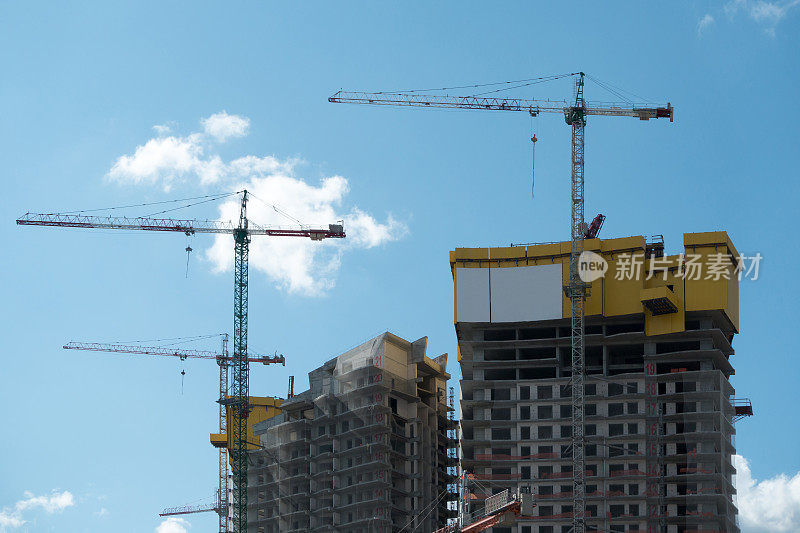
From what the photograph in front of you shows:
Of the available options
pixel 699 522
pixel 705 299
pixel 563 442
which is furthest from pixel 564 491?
pixel 705 299

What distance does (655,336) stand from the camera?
19950 cm

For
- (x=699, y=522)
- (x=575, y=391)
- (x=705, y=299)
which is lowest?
(x=699, y=522)

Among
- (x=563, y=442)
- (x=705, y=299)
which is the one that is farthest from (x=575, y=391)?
(x=705, y=299)

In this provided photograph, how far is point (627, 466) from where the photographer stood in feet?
639

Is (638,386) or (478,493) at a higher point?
(638,386)

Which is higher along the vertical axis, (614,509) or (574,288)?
(574,288)

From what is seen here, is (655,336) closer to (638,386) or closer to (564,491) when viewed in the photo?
(638,386)

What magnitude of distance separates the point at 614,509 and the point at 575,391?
54.2ft

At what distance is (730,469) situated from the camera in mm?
194500

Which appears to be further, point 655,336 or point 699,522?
point 655,336

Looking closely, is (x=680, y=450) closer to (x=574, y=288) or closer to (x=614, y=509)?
(x=614, y=509)

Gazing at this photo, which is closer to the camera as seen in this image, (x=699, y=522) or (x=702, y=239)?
(x=699, y=522)

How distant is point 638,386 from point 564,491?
57.8 ft

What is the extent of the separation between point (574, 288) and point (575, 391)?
14277 millimetres
